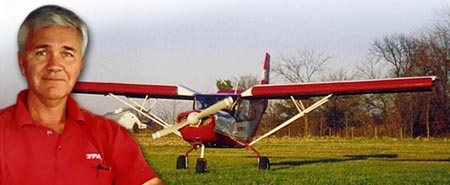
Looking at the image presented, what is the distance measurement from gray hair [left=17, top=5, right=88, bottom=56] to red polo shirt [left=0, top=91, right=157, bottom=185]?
61 millimetres

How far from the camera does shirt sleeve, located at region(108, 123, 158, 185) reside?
2.33 feet

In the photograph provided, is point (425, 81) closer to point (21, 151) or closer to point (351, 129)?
point (351, 129)

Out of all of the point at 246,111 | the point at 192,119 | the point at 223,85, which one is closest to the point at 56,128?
the point at 192,119

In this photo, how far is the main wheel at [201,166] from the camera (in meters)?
4.17

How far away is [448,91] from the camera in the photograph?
3096 millimetres

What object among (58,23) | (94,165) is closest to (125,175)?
(94,165)

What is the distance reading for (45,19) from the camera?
68cm

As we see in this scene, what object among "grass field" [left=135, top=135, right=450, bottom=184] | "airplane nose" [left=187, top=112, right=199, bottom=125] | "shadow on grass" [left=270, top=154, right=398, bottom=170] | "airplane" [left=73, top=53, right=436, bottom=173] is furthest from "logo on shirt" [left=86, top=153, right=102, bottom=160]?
"shadow on grass" [left=270, top=154, right=398, bottom=170]

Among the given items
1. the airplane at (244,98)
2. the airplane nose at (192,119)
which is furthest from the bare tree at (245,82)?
the airplane nose at (192,119)

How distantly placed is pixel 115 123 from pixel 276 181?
3.58m

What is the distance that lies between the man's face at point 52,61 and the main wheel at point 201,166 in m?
3.46

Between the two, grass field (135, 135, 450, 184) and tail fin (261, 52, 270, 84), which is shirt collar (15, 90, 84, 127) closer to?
tail fin (261, 52, 270, 84)

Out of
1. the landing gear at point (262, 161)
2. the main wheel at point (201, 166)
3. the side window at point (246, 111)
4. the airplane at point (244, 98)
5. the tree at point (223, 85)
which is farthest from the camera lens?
the landing gear at point (262, 161)

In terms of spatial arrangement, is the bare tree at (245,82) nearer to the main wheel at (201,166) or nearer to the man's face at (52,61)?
the main wheel at (201,166)
